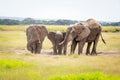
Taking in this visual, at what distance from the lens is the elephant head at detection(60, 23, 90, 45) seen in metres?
22.2

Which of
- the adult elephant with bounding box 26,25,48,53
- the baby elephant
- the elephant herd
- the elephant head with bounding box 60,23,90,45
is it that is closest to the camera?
the elephant head with bounding box 60,23,90,45

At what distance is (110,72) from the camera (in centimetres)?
1383

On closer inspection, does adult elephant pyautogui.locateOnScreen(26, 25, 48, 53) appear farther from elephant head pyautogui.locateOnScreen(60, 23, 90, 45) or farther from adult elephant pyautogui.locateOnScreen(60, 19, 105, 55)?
elephant head pyautogui.locateOnScreen(60, 23, 90, 45)

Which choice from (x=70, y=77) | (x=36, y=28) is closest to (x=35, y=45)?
(x=36, y=28)

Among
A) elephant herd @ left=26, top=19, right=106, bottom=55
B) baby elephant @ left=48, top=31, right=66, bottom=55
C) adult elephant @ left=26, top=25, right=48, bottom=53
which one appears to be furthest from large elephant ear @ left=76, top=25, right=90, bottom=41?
adult elephant @ left=26, top=25, right=48, bottom=53

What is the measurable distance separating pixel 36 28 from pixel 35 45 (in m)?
1.10

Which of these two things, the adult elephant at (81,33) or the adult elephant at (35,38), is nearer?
the adult elephant at (81,33)

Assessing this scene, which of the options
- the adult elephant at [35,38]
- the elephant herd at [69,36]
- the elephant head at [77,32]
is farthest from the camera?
the adult elephant at [35,38]

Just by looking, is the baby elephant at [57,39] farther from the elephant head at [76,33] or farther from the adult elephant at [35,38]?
the elephant head at [76,33]

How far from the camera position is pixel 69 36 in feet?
73.0

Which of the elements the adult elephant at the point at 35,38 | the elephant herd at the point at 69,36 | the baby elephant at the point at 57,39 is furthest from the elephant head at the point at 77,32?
the adult elephant at the point at 35,38

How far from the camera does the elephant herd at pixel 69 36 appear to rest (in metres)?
22.5

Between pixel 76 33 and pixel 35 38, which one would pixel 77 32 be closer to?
pixel 76 33

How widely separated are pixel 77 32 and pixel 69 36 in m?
0.58
